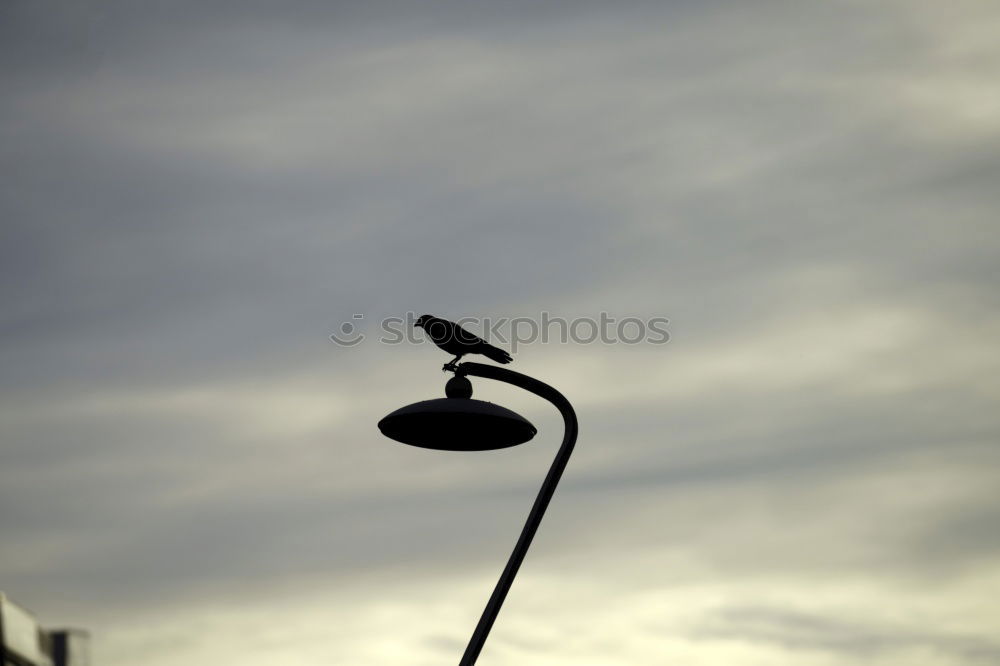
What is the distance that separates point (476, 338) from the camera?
809 cm

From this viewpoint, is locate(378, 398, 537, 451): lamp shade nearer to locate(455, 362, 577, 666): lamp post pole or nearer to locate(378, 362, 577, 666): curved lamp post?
locate(378, 362, 577, 666): curved lamp post

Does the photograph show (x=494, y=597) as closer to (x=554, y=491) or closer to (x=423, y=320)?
(x=554, y=491)

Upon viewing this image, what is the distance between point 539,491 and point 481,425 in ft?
1.97

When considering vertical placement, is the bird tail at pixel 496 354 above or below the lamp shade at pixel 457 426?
above

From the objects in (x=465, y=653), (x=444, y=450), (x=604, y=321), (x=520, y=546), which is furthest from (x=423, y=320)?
(x=604, y=321)

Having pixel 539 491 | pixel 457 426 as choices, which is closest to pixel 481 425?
pixel 457 426

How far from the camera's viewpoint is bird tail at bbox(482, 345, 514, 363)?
8195mm

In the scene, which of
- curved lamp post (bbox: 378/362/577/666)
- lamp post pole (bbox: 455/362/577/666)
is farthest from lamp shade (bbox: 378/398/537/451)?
lamp post pole (bbox: 455/362/577/666)

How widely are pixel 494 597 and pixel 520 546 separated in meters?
0.38

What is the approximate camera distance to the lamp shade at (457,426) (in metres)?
7.93

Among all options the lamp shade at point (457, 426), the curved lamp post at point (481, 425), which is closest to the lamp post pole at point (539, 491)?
the curved lamp post at point (481, 425)

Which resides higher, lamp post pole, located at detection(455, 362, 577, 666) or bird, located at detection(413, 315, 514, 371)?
bird, located at detection(413, 315, 514, 371)

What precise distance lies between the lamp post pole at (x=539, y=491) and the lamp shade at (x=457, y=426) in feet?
0.79

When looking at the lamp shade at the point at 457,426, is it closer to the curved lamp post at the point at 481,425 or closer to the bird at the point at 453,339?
the curved lamp post at the point at 481,425
